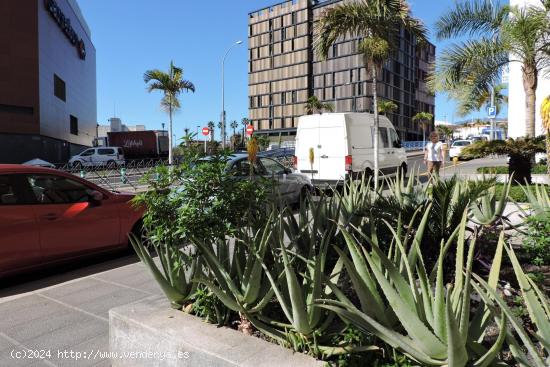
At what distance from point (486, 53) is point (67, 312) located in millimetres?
14350

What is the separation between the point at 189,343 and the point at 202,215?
93 centimetres

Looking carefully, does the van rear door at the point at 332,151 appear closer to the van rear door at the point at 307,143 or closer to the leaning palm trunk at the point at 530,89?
the van rear door at the point at 307,143

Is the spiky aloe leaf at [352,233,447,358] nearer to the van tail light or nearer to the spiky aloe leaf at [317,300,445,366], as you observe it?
the spiky aloe leaf at [317,300,445,366]

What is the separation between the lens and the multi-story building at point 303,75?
77812 mm

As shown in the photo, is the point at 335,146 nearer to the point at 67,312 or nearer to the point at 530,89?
the point at 530,89

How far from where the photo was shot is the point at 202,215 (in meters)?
3.16

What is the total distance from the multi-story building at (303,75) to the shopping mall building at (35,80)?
147ft

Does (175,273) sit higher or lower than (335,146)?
lower

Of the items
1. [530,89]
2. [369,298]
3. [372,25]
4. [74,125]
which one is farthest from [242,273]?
Result: [74,125]

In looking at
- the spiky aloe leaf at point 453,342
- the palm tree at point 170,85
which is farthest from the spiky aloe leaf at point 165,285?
the palm tree at point 170,85

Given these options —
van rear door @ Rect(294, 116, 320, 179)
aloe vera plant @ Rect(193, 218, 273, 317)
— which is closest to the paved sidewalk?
aloe vera plant @ Rect(193, 218, 273, 317)

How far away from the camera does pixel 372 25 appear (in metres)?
14.8

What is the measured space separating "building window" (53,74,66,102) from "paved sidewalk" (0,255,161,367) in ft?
135

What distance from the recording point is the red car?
5.30m
